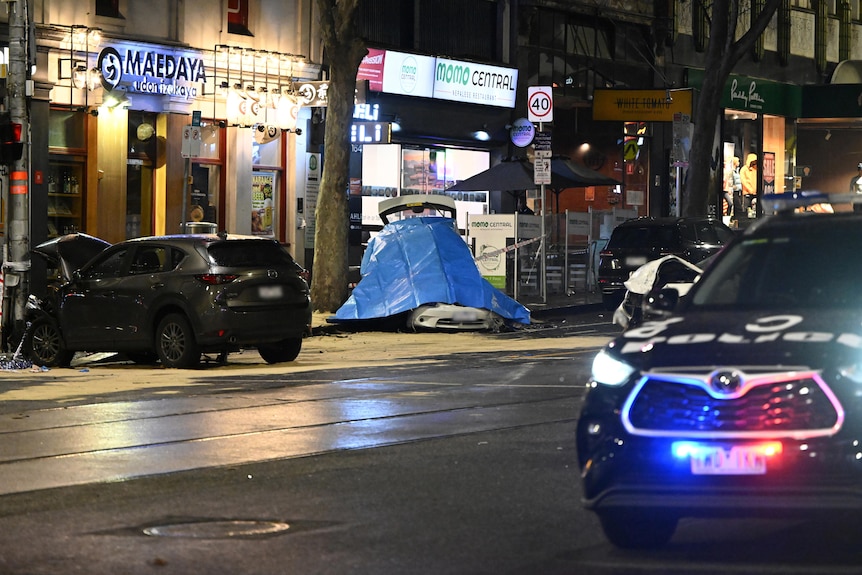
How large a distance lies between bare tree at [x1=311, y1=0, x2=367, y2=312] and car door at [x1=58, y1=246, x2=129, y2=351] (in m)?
7.41

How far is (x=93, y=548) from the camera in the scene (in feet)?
26.3

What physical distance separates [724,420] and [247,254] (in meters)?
12.2

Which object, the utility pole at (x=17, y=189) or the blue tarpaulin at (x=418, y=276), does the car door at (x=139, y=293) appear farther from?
the blue tarpaulin at (x=418, y=276)

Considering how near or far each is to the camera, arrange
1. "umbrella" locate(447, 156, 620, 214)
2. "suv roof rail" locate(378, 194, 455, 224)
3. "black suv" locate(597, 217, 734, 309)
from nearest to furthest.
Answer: "suv roof rail" locate(378, 194, 455, 224) → "black suv" locate(597, 217, 734, 309) → "umbrella" locate(447, 156, 620, 214)

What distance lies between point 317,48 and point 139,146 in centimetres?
490

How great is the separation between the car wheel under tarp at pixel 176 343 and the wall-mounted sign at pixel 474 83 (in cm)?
1790

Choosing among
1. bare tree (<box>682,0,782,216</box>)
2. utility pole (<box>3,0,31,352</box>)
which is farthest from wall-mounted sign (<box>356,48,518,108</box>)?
utility pole (<box>3,0,31,352</box>)

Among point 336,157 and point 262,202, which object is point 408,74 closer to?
point 262,202

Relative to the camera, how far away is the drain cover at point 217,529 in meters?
8.36

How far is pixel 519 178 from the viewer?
3372 centimetres

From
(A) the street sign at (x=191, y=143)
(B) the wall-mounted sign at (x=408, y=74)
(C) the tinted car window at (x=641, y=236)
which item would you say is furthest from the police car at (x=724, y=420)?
(B) the wall-mounted sign at (x=408, y=74)

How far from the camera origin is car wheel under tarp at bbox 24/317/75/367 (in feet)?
64.1

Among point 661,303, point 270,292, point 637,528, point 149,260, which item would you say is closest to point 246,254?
point 270,292

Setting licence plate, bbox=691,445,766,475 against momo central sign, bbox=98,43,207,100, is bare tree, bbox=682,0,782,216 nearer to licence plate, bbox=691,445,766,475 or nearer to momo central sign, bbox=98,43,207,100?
momo central sign, bbox=98,43,207,100
